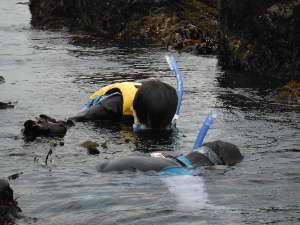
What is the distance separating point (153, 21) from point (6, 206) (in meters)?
25.4

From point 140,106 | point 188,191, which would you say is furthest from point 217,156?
point 140,106

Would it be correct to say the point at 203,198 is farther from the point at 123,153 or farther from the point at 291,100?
the point at 291,100

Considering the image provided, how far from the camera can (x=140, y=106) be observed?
43.1 ft

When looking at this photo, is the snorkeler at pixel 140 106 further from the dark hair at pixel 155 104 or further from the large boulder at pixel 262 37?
the large boulder at pixel 262 37

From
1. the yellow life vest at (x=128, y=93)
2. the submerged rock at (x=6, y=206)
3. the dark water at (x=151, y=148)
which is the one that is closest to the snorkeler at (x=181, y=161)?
the dark water at (x=151, y=148)

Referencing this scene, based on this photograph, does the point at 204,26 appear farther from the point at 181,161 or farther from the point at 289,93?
the point at 181,161

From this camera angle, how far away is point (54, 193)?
8805 mm

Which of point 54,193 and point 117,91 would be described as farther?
point 117,91

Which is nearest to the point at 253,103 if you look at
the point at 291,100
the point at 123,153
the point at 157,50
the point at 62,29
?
the point at 291,100

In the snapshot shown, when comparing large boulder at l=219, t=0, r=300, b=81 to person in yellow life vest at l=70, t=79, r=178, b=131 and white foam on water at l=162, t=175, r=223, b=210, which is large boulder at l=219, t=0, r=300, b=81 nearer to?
person in yellow life vest at l=70, t=79, r=178, b=131

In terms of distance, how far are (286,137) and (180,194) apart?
468cm

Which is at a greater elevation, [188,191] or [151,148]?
[188,191]

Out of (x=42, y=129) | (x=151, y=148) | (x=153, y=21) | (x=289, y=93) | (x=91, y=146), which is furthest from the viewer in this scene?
(x=153, y=21)

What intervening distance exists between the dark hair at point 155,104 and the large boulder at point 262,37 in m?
6.99
